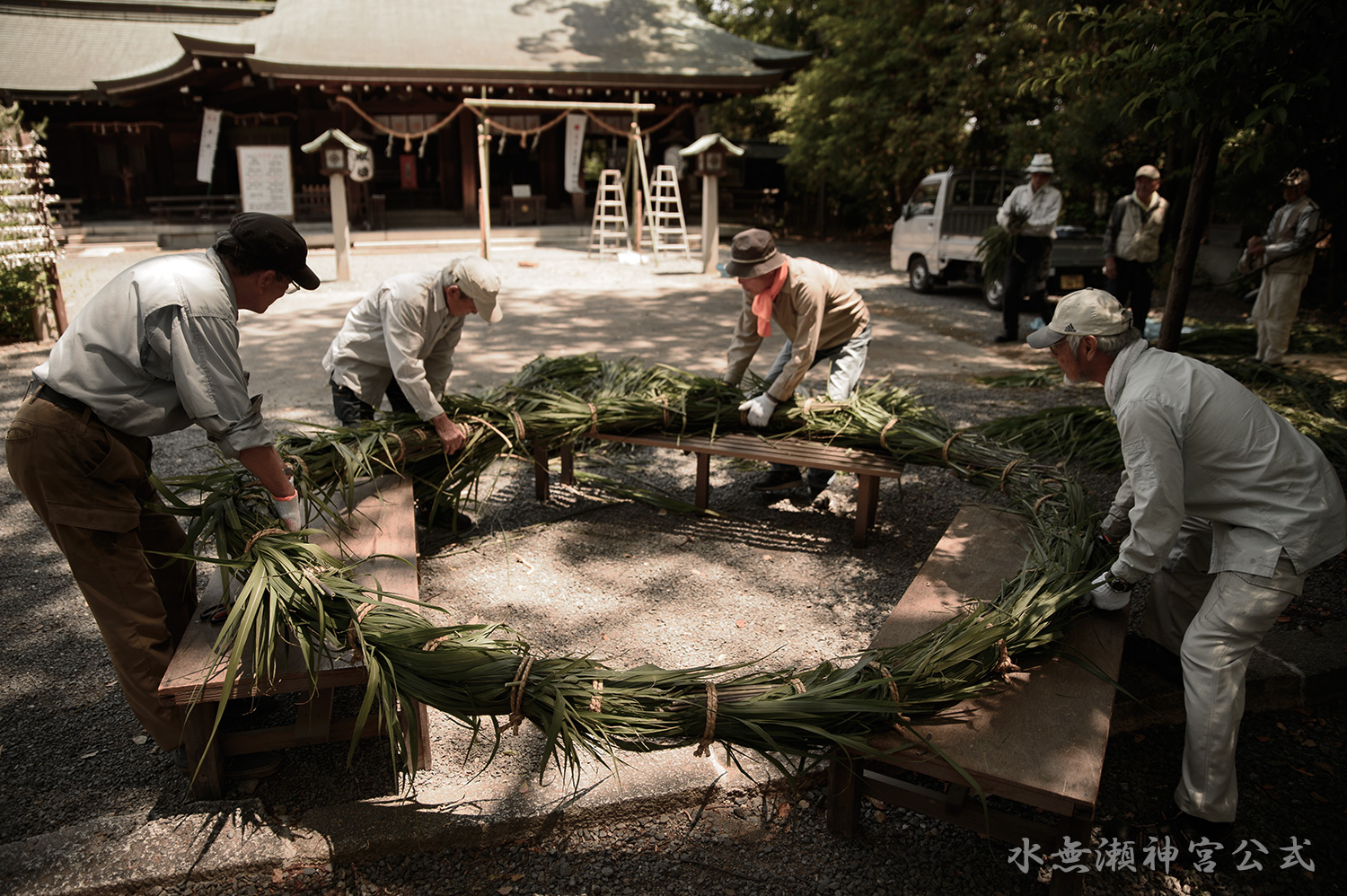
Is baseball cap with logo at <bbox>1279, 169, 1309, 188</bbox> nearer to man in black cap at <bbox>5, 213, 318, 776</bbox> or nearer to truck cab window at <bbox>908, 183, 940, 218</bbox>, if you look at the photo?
truck cab window at <bbox>908, 183, 940, 218</bbox>

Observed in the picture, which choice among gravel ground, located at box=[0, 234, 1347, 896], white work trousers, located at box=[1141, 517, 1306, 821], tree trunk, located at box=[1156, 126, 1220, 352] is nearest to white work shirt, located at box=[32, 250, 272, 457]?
gravel ground, located at box=[0, 234, 1347, 896]

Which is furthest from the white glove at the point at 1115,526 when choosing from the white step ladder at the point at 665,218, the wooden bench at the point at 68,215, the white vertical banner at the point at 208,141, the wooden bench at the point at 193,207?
the wooden bench at the point at 68,215

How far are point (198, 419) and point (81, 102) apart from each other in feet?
58.5

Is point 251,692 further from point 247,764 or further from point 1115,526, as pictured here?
point 1115,526

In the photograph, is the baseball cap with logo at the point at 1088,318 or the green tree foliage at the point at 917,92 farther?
the green tree foliage at the point at 917,92

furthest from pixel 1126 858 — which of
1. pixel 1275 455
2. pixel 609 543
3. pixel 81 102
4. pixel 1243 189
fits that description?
pixel 81 102

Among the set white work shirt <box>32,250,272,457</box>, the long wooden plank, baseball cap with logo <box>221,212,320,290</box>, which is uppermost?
baseball cap with logo <box>221,212,320,290</box>

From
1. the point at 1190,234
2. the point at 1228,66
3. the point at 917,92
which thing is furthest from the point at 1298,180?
the point at 917,92

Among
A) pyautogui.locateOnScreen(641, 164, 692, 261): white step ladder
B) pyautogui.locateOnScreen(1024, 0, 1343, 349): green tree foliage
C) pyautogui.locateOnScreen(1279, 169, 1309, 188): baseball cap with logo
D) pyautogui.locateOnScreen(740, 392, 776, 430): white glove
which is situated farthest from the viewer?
pyautogui.locateOnScreen(641, 164, 692, 261): white step ladder

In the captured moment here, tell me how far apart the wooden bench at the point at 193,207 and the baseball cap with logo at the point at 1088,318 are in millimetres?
16120

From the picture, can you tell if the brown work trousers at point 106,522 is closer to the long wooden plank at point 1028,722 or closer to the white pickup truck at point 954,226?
the long wooden plank at point 1028,722

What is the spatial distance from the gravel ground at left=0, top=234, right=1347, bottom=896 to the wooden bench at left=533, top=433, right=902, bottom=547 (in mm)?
227

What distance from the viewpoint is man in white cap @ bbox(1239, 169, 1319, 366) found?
628 cm

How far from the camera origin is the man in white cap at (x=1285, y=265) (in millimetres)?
6277
